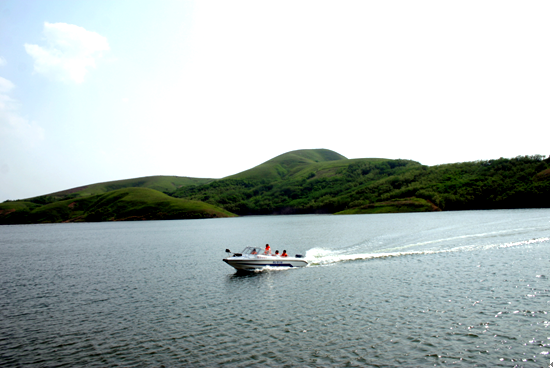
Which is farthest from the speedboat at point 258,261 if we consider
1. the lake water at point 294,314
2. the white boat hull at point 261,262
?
the lake water at point 294,314

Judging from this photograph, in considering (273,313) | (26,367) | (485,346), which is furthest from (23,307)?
(485,346)

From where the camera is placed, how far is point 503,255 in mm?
47375

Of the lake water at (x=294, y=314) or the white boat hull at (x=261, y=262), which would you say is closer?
the lake water at (x=294, y=314)

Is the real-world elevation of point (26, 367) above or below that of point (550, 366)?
below

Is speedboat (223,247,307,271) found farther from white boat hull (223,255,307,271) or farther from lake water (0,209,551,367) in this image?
lake water (0,209,551,367)

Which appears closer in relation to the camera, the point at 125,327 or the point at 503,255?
the point at 125,327

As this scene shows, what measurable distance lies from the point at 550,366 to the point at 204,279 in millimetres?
33093

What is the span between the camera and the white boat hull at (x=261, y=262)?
150 feet

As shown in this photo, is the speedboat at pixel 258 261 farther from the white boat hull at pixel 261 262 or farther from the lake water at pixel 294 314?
the lake water at pixel 294 314

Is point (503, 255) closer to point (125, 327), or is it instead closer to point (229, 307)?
point (229, 307)

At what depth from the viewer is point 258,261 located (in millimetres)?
46500

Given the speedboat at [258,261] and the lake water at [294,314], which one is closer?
the lake water at [294,314]

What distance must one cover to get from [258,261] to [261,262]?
436 millimetres

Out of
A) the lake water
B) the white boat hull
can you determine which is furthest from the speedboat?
the lake water
